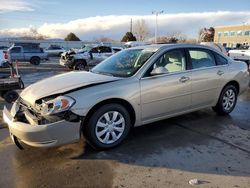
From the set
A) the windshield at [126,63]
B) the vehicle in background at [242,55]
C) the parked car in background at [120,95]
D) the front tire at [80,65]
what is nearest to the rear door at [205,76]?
the parked car in background at [120,95]

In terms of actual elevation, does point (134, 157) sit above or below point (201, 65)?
below

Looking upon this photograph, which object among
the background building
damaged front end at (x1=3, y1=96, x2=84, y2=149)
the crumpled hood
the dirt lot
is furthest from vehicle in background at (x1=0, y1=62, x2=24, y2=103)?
the background building

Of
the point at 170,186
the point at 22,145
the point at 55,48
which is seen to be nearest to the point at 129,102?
the point at 170,186

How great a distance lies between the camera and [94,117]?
13.4 ft

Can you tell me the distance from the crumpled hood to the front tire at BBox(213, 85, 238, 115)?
2.70 meters

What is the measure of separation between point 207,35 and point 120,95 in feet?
265

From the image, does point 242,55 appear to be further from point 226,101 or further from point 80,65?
point 226,101

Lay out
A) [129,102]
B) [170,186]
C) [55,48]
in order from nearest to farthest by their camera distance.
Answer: [170,186] → [129,102] → [55,48]

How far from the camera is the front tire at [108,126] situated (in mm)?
4125

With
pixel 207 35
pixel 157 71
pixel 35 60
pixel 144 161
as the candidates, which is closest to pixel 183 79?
pixel 157 71

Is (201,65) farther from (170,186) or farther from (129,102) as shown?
(170,186)

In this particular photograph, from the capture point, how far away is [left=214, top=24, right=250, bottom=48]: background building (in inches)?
2511

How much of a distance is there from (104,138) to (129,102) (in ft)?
2.24

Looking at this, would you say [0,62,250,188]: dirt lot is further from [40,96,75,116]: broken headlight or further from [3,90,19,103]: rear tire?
[3,90,19,103]: rear tire
